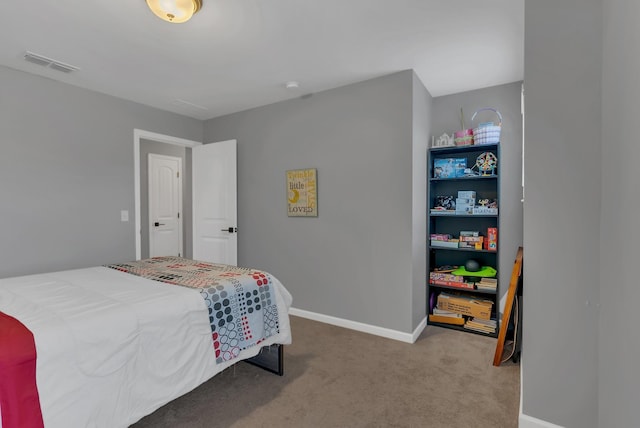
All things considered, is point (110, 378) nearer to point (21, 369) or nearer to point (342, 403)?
point (21, 369)

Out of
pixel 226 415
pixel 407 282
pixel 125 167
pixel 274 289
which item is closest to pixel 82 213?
pixel 125 167

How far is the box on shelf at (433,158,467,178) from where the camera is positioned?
316 cm

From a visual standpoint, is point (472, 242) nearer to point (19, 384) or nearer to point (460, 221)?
point (460, 221)

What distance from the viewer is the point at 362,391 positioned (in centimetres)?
208

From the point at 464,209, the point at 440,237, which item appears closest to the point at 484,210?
the point at 464,209

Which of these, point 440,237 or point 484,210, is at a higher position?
point 484,210

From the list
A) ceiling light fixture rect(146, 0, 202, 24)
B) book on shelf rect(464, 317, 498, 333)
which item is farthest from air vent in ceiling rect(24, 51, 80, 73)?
book on shelf rect(464, 317, 498, 333)

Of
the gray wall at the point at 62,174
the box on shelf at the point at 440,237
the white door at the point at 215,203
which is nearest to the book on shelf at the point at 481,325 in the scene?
the box on shelf at the point at 440,237

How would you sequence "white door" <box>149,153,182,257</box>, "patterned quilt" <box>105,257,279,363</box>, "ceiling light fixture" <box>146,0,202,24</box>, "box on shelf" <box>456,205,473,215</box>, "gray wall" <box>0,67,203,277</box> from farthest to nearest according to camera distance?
"white door" <box>149,153,182,257</box> → "box on shelf" <box>456,205,473,215</box> → "gray wall" <box>0,67,203,277</box> → "patterned quilt" <box>105,257,279,363</box> → "ceiling light fixture" <box>146,0,202,24</box>

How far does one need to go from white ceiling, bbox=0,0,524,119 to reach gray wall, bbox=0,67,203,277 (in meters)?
0.21
